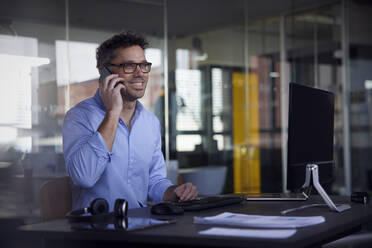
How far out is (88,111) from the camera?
8.36 ft

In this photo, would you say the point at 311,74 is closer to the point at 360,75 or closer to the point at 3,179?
the point at 360,75

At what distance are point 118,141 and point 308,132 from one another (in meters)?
0.90

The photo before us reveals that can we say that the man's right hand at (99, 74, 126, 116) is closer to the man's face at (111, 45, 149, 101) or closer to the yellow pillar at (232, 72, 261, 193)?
the man's face at (111, 45, 149, 101)

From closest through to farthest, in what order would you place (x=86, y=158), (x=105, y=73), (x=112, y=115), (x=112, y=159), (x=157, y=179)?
(x=86, y=158) → (x=112, y=115) → (x=112, y=159) → (x=105, y=73) → (x=157, y=179)

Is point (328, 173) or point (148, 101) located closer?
point (328, 173)

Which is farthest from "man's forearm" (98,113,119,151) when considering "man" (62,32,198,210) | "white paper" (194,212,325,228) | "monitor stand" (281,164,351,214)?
"monitor stand" (281,164,351,214)

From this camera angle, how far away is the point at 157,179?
2.78m

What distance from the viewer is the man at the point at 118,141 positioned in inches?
90.6

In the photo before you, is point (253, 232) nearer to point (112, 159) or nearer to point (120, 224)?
point (120, 224)

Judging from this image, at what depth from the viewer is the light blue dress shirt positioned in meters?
2.28

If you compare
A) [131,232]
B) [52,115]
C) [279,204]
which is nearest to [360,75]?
[52,115]

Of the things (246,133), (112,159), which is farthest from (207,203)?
(246,133)

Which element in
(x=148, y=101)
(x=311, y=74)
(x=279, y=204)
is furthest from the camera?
(x=311, y=74)

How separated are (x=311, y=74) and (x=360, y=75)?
2.33ft
